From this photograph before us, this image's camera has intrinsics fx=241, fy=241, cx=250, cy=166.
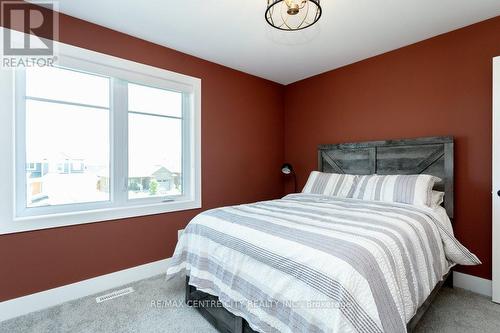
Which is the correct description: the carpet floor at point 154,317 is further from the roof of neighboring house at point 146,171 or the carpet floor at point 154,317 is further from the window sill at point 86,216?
the roof of neighboring house at point 146,171

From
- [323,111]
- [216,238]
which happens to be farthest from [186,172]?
[323,111]

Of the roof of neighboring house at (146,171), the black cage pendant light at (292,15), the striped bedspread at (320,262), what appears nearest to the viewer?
the striped bedspread at (320,262)

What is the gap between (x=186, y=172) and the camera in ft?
9.78

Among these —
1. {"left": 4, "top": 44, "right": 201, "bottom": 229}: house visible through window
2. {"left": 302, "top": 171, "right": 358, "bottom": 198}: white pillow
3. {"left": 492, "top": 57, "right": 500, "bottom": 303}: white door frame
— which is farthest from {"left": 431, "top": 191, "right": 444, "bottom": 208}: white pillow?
{"left": 4, "top": 44, "right": 201, "bottom": 229}: house visible through window

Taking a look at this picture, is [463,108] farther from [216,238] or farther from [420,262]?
[216,238]

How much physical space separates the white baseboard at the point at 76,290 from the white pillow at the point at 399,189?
2.30m

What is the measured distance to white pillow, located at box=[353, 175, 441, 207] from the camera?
85.1 inches

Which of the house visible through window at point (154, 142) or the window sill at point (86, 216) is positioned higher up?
the house visible through window at point (154, 142)

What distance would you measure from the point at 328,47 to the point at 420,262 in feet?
7.42

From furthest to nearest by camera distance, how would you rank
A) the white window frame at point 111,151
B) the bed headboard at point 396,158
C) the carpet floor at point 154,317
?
1. the bed headboard at point 396,158
2. the white window frame at point 111,151
3. the carpet floor at point 154,317

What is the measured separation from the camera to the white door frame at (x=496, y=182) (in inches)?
78.4

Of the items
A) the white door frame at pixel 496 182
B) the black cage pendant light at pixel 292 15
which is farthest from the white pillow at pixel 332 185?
the black cage pendant light at pixel 292 15

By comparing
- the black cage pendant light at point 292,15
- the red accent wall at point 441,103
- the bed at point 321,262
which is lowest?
the bed at point 321,262

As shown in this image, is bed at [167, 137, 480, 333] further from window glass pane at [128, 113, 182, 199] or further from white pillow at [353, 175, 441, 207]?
window glass pane at [128, 113, 182, 199]
